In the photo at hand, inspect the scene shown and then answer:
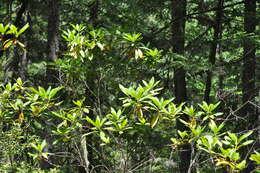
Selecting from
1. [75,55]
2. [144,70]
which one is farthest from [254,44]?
[75,55]

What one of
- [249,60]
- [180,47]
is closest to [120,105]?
[180,47]

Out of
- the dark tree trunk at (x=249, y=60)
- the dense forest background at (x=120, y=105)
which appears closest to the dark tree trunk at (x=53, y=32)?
the dense forest background at (x=120, y=105)

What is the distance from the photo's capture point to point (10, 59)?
34.6 feet

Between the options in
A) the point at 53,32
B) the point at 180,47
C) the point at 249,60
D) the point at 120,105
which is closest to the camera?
the point at 120,105

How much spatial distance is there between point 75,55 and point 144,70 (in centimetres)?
120

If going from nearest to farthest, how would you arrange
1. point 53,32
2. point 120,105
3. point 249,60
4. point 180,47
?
point 120,105 → point 249,60 → point 53,32 → point 180,47

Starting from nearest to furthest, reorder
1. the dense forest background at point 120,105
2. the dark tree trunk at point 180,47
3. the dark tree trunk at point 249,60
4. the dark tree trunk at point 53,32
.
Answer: the dense forest background at point 120,105 < the dark tree trunk at point 249,60 < the dark tree trunk at point 53,32 < the dark tree trunk at point 180,47

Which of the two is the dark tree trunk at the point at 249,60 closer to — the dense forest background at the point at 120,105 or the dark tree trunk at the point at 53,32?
the dense forest background at the point at 120,105

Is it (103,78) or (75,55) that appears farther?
(103,78)

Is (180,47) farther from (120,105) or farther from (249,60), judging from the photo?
(120,105)

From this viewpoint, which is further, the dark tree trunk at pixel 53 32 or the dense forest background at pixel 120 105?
the dark tree trunk at pixel 53 32

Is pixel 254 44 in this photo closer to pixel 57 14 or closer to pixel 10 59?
pixel 57 14

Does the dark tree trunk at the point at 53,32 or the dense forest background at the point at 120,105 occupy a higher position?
the dark tree trunk at the point at 53,32

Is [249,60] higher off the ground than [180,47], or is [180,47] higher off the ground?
[180,47]
